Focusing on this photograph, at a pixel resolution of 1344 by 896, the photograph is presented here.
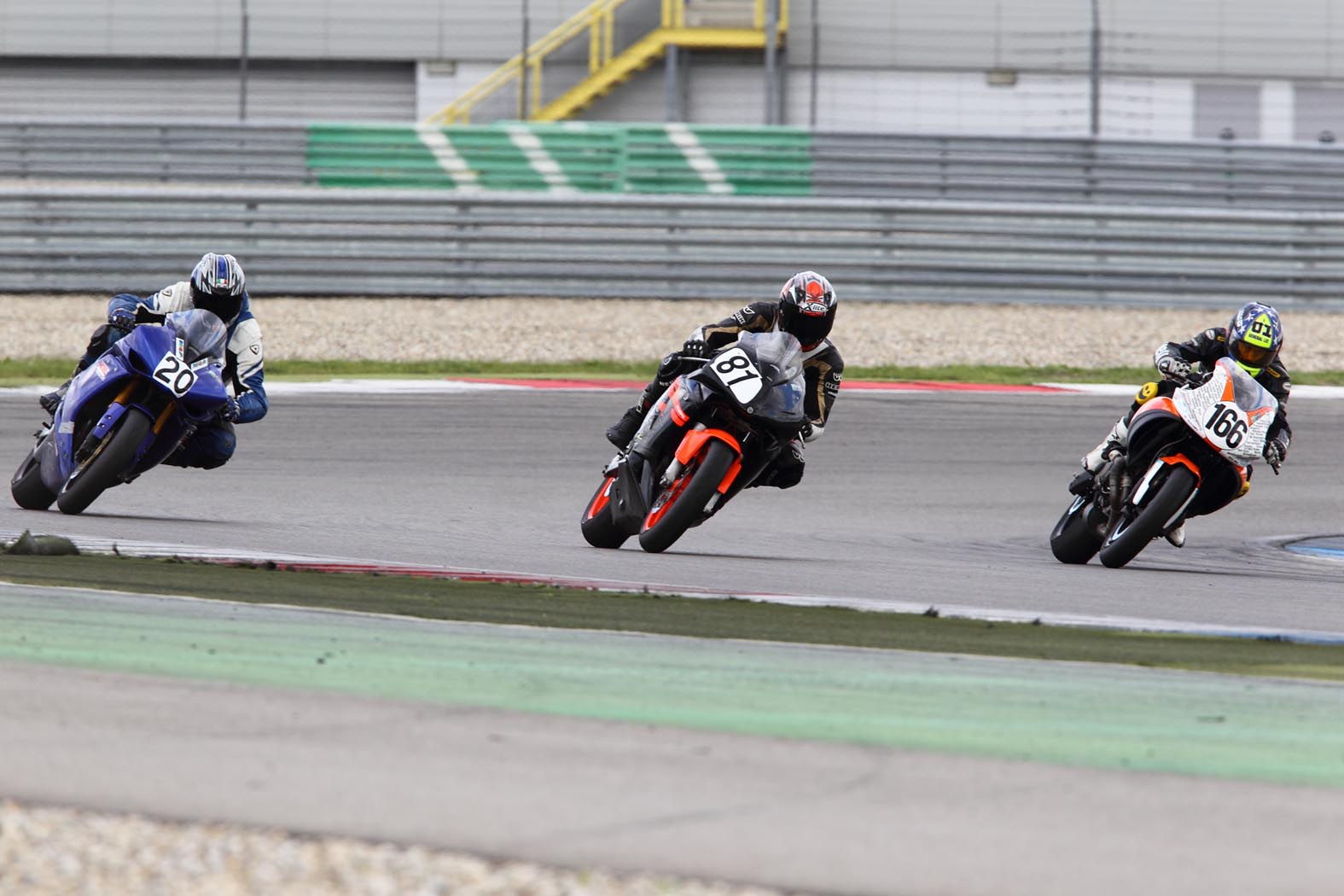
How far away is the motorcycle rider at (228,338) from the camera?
9.23 metres

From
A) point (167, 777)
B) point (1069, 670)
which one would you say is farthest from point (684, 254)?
point (167, 777)

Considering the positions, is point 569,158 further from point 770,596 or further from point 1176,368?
point 770,596

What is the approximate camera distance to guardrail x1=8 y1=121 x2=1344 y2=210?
2045 centimetres

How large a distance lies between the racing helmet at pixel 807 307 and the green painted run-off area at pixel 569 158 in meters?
11.6

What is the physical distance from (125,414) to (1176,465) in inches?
193

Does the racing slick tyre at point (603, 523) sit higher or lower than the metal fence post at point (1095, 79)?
lower

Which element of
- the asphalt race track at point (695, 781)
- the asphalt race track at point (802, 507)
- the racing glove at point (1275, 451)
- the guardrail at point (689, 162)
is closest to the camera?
the asphalt race track at point (695, 781)

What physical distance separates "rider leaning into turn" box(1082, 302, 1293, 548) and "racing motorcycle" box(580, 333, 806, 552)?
Result: 172 centimetres

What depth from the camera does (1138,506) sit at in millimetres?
8906

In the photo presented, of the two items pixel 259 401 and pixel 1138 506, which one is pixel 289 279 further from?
→ pixel 1138 506

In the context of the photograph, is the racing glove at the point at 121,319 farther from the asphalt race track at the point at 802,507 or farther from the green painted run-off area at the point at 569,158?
the green painted run-off area at the point at 569,158

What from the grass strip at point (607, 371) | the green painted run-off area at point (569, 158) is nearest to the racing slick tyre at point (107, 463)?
the grass strip at point (607, 371)

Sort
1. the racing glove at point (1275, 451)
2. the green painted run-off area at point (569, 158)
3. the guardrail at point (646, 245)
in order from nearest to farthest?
the racing glove at point (1275, 451) < the guardrail at point (646, 245) < the green painted run-off area at point (569, 158)

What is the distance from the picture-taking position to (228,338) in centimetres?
943
